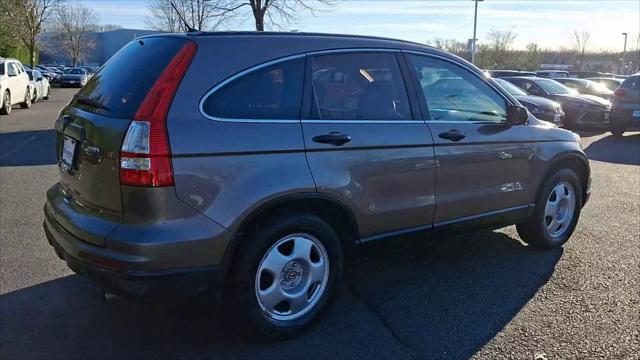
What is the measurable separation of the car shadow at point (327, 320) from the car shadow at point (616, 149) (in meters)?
7.26

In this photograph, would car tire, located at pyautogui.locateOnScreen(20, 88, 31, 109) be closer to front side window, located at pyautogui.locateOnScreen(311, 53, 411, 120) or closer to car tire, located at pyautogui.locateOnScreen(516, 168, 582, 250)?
front side window, located at pyautogui.locateOnScreen(311, 53, 411, 120)

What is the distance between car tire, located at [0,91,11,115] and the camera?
16344 mm

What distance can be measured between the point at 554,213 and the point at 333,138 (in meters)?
2.65

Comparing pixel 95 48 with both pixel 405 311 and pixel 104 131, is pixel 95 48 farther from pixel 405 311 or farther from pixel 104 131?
pixel 405 311

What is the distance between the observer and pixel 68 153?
3.40 meters

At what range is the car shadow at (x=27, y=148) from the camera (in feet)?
29.7

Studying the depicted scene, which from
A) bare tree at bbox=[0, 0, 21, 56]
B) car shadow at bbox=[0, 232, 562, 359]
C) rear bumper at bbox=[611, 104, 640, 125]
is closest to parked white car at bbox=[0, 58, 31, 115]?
bare tree at bbox=[0, 0, 21, 56]

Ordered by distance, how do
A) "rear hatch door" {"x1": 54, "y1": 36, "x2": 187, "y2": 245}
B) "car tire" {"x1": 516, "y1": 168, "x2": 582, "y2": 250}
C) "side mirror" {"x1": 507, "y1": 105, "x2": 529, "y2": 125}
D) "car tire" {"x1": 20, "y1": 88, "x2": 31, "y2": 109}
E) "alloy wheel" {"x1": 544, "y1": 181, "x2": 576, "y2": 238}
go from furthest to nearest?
"car tire" {"x1": 20, "y1": 88, "x2": 31, "y2": 109} < "alloy wheel" {"x1": 544, "y1": 181, "x2": 576, "y2": 238} < "car tire" {"x1": 516, "y1": 168, "x2": 582, "y2": 250} < "side mirror" {"x1": 507, "y1": 105, "x2": 529, "y2": 125} < "rear hatch door" {"x1": 54, "y1": 36, "x2": 187, "y2": 245}

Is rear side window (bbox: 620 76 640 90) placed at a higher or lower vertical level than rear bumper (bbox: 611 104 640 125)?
higher

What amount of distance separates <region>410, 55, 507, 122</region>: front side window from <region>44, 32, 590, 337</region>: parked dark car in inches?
0.6

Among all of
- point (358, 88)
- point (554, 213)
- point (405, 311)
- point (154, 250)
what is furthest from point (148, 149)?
point (554, 213)

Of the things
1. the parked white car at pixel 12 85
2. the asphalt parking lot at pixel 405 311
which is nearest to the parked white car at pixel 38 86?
the parked white car at pixel 12 85

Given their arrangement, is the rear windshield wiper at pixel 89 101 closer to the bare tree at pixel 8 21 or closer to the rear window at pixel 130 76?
the rear window at pixel 130 76

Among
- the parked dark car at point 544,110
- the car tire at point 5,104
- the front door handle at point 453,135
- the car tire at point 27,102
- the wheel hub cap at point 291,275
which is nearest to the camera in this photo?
the wheel hub cap at point 291,275
